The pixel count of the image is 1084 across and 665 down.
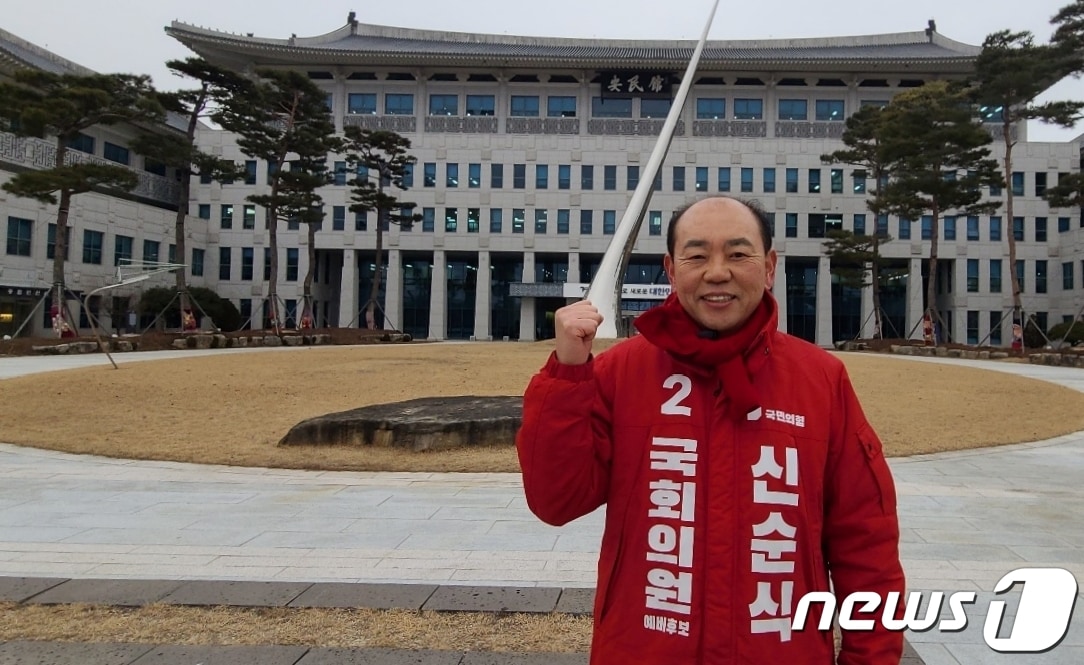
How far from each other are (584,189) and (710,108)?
394 inches

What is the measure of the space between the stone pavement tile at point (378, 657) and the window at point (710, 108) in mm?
44935

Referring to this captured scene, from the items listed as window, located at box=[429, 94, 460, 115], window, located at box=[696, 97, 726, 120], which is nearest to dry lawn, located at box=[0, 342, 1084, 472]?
window, located at box=[696, 97, 726, 120]

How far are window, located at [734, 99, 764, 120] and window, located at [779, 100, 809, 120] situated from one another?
132 cm

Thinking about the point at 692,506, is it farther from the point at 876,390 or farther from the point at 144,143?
the point at 144,143

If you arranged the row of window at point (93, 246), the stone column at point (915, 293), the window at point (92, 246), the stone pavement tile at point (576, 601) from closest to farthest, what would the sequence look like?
the stone pavement tile at point (576, 601) → the row of window at point (93, 246) → the window at point (92, 246) → the stone column at point (915, 293)

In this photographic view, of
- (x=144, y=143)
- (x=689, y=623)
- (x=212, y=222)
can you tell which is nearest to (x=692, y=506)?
(x=689, y=623)

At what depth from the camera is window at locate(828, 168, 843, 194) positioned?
41.5 m

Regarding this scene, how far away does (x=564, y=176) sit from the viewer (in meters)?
42.3

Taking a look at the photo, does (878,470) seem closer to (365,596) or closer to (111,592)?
(365,596)

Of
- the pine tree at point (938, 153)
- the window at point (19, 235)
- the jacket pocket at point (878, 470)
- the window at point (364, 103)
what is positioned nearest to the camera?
the jacket pocket at point (878, 470)

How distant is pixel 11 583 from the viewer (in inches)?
141

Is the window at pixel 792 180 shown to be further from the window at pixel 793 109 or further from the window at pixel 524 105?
the window at pixel 524 105

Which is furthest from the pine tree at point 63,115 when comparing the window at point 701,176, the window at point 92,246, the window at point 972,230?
the window at point 972,230

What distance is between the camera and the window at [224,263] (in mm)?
42281
